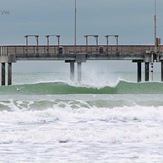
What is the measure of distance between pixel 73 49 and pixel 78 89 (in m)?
8.11

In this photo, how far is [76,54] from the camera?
2126 inches

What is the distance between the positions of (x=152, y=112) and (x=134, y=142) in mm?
10105

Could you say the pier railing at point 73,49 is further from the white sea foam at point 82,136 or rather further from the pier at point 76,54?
the white sea foam at point 82,136

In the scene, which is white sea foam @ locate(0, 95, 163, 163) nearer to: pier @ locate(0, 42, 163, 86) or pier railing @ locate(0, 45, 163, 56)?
pier @ locate(0, 42, 163, 86)

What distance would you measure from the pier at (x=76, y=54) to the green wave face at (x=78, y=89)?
3.55 metres

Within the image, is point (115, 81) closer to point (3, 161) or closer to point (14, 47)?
point (14, 47)

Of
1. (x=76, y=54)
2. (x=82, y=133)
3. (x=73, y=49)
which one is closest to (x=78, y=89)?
(x=76, y=54)

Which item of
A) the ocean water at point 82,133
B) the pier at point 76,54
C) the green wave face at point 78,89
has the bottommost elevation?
the green wave face at point 78,89

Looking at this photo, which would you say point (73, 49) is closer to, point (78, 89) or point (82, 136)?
point (78, 89)

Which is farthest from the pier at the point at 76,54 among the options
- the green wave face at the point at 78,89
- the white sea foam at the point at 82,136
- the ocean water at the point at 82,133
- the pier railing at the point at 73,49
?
the white sea foam at the point at 82,136

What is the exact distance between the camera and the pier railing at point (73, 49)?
5441cm

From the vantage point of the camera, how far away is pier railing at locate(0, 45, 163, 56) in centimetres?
5441

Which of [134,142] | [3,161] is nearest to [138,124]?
[134,142]

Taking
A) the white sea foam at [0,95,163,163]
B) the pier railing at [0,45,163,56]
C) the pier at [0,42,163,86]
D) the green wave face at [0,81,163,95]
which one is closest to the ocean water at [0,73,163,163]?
the white sea foam at [0,95,163,163]
